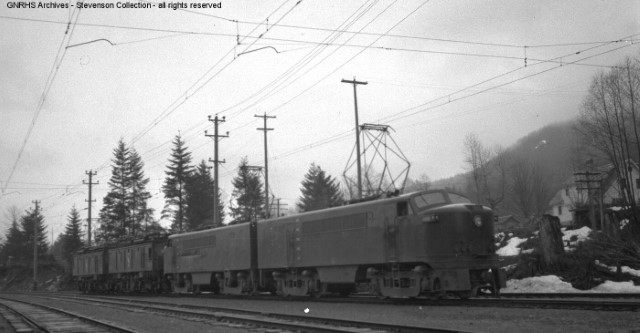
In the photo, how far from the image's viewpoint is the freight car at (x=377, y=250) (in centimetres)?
1689

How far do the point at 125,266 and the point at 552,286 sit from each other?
29.2 m

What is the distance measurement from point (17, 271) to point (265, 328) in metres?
93.5

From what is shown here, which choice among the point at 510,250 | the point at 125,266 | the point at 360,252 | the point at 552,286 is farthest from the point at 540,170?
the point at 360,252

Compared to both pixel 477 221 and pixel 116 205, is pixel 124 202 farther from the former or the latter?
pixel 477 221

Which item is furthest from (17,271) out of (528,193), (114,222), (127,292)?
(528,193)

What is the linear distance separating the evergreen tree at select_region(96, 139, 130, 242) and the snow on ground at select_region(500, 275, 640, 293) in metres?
56.5

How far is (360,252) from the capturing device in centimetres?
1922

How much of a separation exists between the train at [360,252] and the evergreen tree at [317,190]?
42491mm

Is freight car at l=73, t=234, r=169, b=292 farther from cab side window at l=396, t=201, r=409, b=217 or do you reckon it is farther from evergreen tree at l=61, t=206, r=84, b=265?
evergreen tree at l=61, t=206, r=84, b=265

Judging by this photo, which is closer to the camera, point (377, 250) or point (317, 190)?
point (377, 250)

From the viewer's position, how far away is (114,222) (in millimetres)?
70500

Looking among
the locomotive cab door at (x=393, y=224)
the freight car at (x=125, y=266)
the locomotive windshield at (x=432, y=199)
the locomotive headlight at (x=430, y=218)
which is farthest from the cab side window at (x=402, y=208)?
the freight car at (x=125, y=266)

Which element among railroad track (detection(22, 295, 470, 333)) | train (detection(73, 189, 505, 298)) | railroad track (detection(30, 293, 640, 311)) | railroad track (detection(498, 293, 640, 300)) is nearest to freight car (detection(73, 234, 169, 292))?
train (detection(73, 189, 505, 298))

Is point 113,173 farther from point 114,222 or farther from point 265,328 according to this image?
point 265,328
